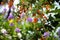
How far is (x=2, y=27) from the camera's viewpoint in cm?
221

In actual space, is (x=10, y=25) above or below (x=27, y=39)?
above

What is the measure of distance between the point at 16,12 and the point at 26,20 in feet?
0.76

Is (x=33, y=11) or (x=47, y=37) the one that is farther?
(x=33, y=11)

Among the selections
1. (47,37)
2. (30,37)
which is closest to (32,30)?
(30,37)

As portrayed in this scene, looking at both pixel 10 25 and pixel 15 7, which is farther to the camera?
pixel 15 7

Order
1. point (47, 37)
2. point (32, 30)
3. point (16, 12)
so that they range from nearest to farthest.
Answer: point (47, 37), point (32, 30), point (16, 12)

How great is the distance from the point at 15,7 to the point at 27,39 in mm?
535

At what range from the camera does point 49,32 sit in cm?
197

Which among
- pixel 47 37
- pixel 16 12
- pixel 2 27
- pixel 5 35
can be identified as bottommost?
pixel 47 37

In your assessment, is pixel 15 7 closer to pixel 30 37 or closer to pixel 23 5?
pixel 23 5

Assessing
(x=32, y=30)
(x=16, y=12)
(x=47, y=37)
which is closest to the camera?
(x=47, y=37)

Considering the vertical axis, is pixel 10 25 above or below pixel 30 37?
above

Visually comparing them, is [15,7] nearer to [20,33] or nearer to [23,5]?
[23,5]

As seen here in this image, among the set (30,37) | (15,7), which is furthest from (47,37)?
(15,7)
